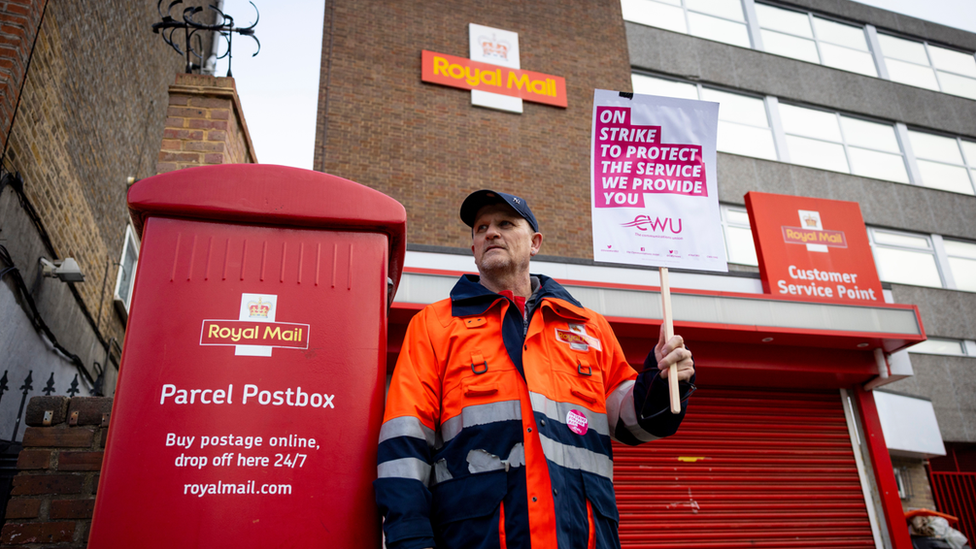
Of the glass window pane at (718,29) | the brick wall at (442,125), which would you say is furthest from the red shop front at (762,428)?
the glass window pane at (718,29)

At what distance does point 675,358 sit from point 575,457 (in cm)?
59

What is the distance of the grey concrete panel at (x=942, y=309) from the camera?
16.2 metres

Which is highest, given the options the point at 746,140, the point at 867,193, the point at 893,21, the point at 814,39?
the point at 893,21

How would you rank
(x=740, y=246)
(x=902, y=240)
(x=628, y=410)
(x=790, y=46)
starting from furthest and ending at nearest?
(x=790, y=46), (x=902, y=240), (x=740, y=246), (x=628, y=410)

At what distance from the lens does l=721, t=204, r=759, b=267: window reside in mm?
14755

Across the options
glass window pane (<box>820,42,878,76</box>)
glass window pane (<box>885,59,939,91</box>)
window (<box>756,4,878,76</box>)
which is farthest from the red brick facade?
glass window pane (<box>885,59,939,91</box>)

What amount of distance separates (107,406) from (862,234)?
9518mm

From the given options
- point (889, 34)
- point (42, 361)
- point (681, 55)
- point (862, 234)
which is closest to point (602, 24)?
point (681, 55)

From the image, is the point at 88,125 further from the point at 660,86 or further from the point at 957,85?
the point at 957,85

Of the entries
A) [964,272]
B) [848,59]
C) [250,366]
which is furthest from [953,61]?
[250,366]

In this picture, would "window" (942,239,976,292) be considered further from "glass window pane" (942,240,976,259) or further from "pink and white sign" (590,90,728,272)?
"pink and white sign" (590,90,728,272)

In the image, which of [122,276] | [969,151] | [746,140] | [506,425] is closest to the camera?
[506,425]

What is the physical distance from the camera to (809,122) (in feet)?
55.6

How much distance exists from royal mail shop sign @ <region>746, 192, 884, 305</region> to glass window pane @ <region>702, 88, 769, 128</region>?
7.41 m
